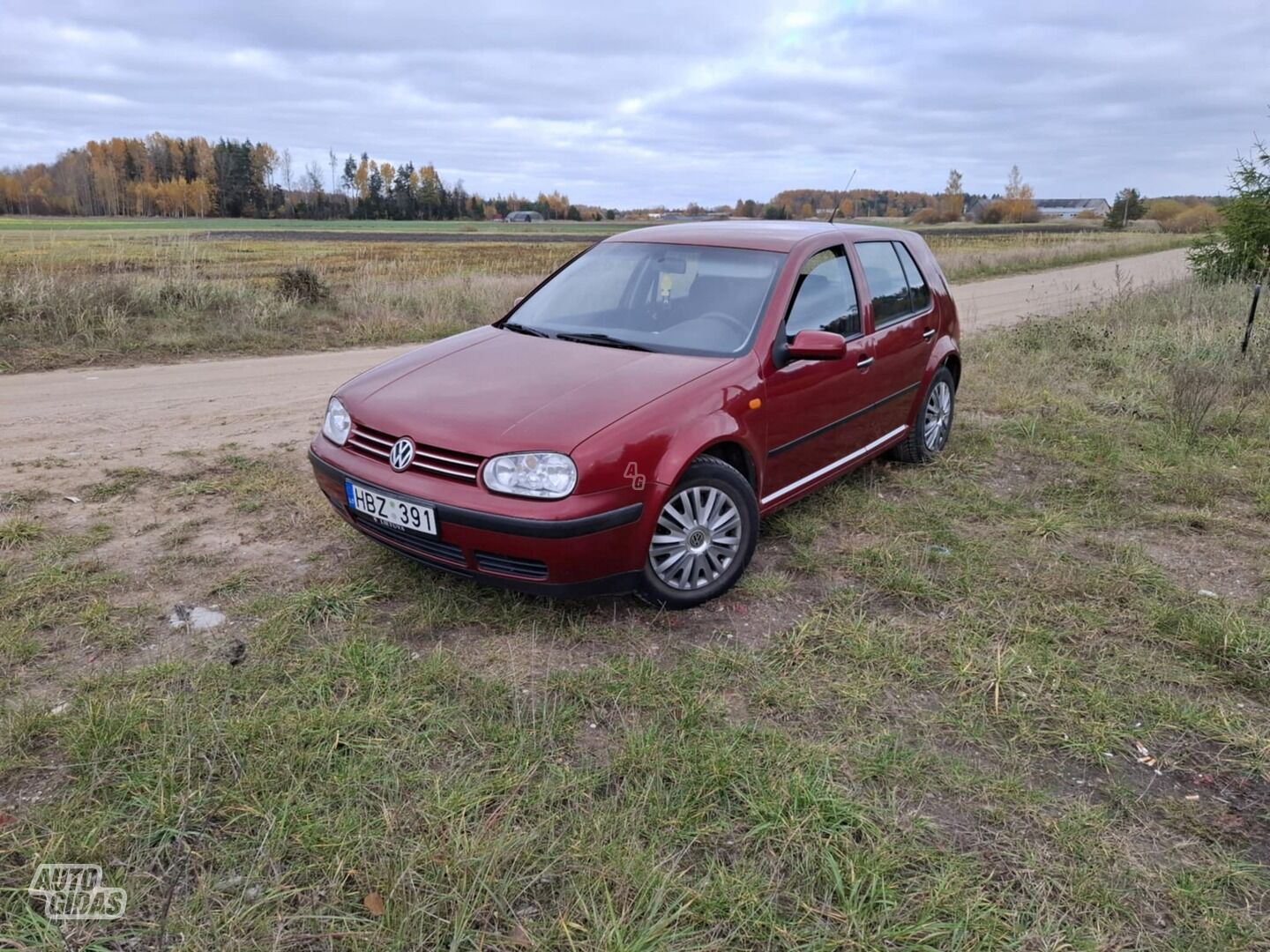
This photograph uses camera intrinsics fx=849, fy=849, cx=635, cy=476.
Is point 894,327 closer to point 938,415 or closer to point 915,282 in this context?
point 915,282

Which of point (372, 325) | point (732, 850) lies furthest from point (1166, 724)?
point (372, 325)

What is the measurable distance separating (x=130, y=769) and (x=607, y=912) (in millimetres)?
1577

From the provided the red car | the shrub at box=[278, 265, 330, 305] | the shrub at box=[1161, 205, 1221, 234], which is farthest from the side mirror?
the shrub at box=[1161, 205, 1221, 234]

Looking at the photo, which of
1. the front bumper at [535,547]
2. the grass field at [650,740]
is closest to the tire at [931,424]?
the grass field at [650,740]

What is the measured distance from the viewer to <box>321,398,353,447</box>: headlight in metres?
3.94

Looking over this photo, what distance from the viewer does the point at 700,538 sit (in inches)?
151

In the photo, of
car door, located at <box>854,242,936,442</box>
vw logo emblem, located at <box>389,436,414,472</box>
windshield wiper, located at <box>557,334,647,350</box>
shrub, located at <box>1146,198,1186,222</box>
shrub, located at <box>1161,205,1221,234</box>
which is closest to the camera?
vw logo emblem, located at <box>389,436,414,472</box>

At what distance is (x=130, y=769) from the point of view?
2.63 m

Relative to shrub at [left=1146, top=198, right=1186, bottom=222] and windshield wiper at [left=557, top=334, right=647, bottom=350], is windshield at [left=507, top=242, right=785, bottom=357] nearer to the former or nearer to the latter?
windshield wiper at [left=557, top=334, right=647, bottom=350]

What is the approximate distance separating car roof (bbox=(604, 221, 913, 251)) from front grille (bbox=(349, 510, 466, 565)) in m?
2.32

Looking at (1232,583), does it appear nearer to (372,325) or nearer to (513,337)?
(513,337)

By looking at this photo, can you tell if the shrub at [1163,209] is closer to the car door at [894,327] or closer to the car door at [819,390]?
the car door at [894,327]

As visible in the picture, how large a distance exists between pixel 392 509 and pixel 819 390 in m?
2.30

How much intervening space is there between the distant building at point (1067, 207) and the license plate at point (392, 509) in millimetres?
97398
